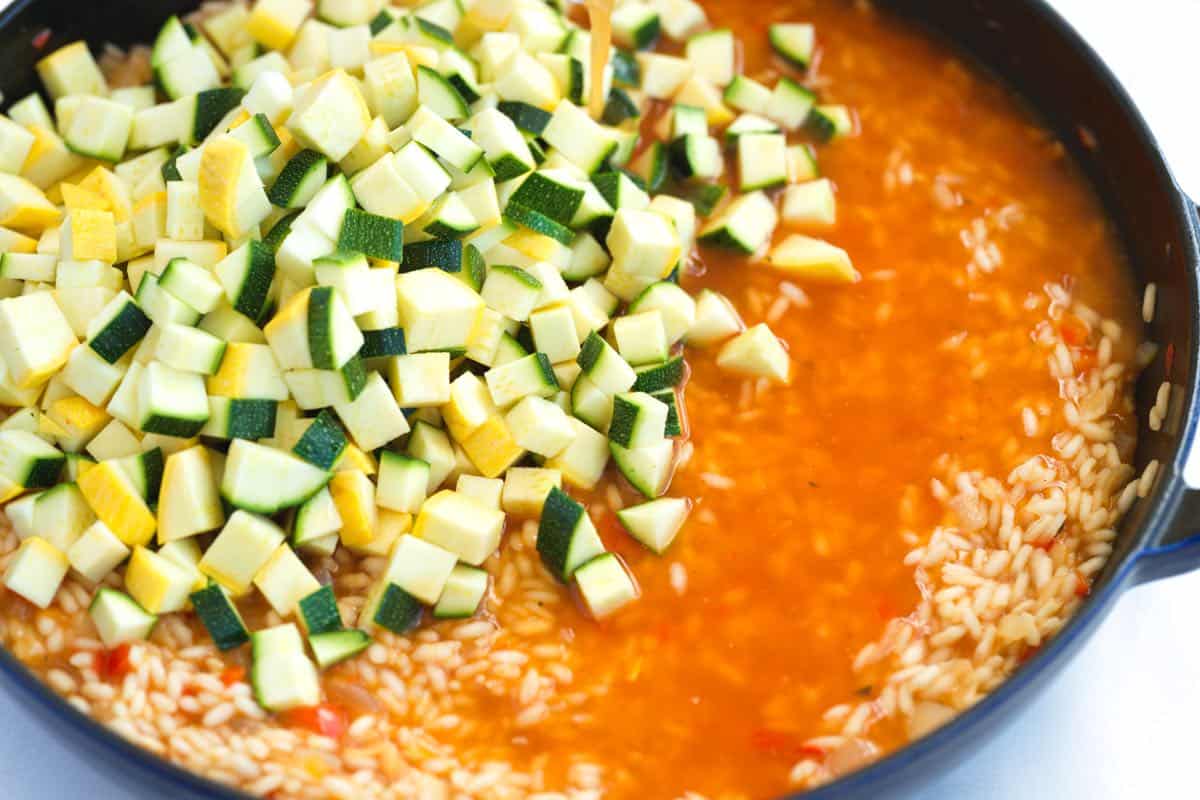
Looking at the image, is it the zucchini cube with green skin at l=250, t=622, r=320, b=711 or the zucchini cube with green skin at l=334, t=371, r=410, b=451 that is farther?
the zucchini cube with green skin at l=334, t=371, r=410, b=451

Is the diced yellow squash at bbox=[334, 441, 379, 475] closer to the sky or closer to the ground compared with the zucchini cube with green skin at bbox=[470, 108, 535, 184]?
closer to the ground

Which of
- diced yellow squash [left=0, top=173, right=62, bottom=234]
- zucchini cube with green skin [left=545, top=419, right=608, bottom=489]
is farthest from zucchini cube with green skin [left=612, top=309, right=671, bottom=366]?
diced yellow squash [left=0, top=173, right=62, bottom=234]

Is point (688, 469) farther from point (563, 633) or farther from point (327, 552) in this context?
point (327, 552)

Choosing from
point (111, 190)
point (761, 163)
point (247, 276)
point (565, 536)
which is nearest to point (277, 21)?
point (111, 190)

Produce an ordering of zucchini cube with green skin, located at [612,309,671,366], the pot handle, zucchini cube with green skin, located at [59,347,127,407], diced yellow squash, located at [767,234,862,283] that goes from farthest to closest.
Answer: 1. diced yellow squash, located at [767,234,862,283]
2. zucchini cube with green skin, located at [612,309,671,366]
3. zucchini cube with green skin, located at [59,347,127,407]
4. the pot handle

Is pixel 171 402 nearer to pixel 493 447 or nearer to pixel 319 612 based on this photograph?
pixel 319 612

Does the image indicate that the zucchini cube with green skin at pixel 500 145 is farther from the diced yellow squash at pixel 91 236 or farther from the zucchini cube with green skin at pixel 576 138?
the diced yellow squash at pixel 91 236

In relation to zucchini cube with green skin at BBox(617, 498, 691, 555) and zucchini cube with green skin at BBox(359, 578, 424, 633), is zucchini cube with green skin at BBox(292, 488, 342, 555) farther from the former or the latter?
zucchini cube with green skin at BBox(617, 498, 691, 555)
